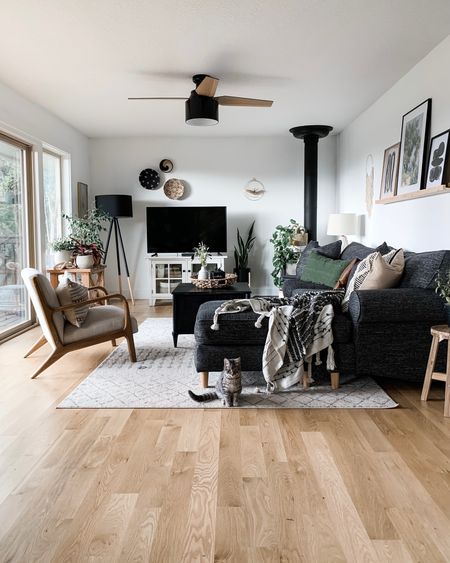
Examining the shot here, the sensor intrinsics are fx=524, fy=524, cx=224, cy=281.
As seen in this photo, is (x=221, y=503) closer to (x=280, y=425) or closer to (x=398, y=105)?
(x=280, y=425)

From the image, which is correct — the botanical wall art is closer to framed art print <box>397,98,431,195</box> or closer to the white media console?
framed art print <box>397,98,431,195</box>

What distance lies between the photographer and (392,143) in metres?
5.30

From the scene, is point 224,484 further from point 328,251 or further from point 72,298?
point 328,251

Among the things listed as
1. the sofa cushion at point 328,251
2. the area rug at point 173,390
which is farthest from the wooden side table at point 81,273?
the sofa cushion at point 328,251

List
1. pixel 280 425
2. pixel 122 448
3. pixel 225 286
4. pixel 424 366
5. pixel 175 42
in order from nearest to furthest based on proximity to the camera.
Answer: pixel 122 448, pixel 280 425, pixel 424 366, pixel 175 42, pixel 225 286

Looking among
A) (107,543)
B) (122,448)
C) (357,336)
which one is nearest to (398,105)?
(357,336)

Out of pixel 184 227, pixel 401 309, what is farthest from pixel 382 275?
pixel 184 227

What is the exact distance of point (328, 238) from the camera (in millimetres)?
8039

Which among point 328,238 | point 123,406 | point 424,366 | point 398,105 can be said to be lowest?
point 123,406

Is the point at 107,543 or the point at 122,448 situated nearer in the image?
the point at 107,543

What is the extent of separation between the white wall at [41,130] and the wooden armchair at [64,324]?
6.49ft

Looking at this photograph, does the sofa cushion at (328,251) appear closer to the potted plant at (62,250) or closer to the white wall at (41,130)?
the potted plant at (62,250)

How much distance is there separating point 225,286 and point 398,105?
2433 millimetres

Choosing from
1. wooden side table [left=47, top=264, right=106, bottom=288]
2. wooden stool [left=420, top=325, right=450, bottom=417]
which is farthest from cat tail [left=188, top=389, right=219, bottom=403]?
wooden side table [left=47, top=264, right=106, bottom=288]
